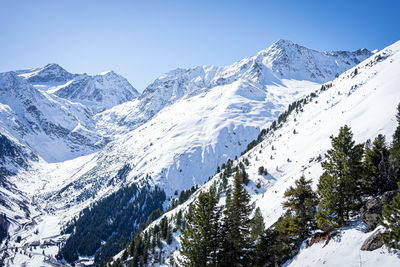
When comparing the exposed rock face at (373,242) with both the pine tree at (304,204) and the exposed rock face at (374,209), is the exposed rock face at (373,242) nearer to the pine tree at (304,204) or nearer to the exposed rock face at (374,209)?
the exposed rock face at (374,209)

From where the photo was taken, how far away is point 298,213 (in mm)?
27375

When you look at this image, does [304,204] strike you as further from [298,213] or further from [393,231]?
[393,231]

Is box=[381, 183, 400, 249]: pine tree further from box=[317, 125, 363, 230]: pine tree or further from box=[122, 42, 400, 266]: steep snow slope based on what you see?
box=[317, 125, 363, 230]: pine tree

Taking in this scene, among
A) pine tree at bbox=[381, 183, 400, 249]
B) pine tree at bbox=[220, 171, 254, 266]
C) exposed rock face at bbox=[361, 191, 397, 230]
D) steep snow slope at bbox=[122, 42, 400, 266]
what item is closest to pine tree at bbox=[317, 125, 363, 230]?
exposed rock face at bbox=[361, 191, 397, 230]

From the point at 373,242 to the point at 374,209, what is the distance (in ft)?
15.7

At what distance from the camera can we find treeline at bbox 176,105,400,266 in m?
19.8

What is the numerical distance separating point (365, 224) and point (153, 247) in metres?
74.2

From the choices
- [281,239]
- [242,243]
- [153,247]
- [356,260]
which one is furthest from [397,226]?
[153,247]

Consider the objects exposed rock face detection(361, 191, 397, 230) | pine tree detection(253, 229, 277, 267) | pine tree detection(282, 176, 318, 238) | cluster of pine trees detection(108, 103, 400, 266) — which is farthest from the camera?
pine tree detection(253, 229, 277, 267)

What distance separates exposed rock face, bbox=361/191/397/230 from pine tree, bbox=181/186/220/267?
12.3 meters

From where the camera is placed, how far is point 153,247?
3150 inches

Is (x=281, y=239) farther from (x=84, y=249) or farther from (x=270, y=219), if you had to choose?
(x=84, y=249)

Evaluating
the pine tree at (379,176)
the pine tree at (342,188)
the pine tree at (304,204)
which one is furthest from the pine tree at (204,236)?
the pine tree at (379,176)

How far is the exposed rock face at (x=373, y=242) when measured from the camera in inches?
637
